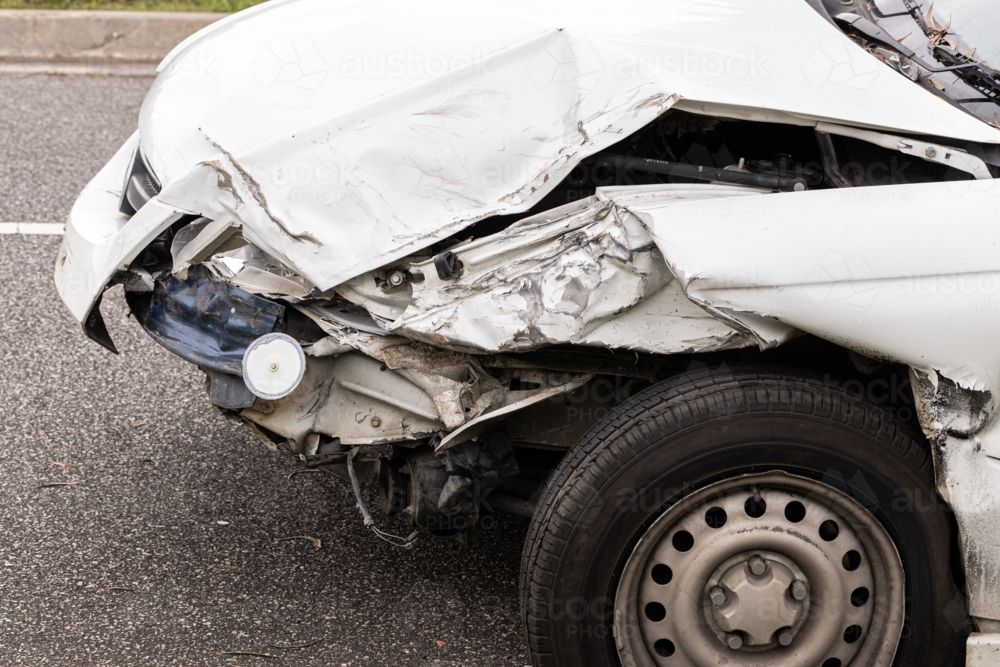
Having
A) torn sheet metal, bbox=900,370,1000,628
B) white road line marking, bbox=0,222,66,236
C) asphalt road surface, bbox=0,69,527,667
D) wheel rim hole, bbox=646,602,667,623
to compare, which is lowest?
white road line marking, bbox=0,222,66,236

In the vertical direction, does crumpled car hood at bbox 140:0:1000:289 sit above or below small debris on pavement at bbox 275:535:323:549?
above

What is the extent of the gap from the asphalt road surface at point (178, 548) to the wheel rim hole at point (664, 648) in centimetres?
46

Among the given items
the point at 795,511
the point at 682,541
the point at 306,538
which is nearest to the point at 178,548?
the point at 306,538

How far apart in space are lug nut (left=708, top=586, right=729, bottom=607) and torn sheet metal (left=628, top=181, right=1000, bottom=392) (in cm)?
60

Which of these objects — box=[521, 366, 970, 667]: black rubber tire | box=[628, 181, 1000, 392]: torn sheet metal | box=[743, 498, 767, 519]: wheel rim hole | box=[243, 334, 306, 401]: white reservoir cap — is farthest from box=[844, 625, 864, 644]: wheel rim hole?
box=[243, 334, 306, 401]: white reservoir cap

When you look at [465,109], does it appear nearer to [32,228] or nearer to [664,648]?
[664,648]

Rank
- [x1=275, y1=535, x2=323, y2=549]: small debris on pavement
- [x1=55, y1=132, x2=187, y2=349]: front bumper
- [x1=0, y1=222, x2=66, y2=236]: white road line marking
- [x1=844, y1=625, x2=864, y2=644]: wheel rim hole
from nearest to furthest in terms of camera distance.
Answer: [x1=844, y1=625, x2=864, y2=644]: wheel rim hole < [x1=55, y1=132, x2=187, y2=349]: front bumper < [x1=275, y1=535, x2=323, y2=549]: small debris on pavement < [x1=0, y1=222, x2=66, y2=236]: white road line marking

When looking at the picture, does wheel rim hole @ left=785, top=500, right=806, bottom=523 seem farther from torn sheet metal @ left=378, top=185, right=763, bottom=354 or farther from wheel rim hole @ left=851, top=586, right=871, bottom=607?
torn sheet metal @ left=378, top=185, right=763, bottom=354

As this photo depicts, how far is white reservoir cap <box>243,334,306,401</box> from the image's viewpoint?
2.12 metres

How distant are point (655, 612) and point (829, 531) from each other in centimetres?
43

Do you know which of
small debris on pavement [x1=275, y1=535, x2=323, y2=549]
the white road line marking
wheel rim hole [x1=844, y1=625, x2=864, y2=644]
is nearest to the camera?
wheel rim hole [x1=844, y1=625, x2=864, y2=644]

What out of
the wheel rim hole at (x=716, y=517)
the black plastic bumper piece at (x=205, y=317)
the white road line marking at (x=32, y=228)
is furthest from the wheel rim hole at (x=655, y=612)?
the white road line marking at (x=32, y=228)

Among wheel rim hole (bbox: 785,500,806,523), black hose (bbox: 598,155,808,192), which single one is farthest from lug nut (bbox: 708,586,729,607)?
black hose (bbox: 598,155,808,192)

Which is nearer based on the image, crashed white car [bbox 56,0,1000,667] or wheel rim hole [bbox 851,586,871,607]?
crashed white car [bbox 56,0,1000,667]
